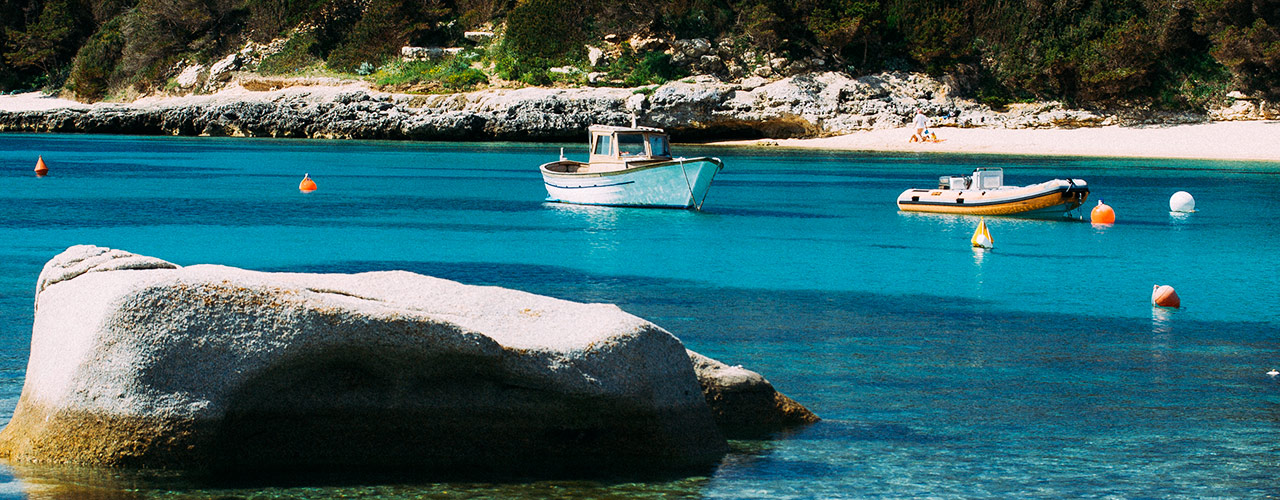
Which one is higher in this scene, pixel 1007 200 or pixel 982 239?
pixel 1007 200

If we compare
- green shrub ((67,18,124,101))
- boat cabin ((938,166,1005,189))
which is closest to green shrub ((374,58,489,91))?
green shrub ((67,18,124,101))

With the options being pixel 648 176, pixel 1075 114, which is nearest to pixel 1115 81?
pixel 1075 114

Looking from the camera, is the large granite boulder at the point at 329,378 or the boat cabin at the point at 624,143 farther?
the boat cabin at the point at 624,143

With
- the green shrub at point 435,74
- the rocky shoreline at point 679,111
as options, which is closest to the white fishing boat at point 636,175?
the rocky shoreline at point 679,111

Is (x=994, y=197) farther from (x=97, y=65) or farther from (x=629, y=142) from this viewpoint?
(x=97, y=65)

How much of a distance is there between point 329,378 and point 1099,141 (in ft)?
172

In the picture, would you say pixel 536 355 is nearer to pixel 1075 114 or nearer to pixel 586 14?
A: pixel 1075 114

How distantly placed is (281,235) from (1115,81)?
4545cm

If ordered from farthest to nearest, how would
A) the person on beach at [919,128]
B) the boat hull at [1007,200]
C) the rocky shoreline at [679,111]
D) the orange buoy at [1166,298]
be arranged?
the rocky shoreline at [679,111], the person on beach at [919,128], the boat hull at [1007,200], the orange buoy at [1166,298]

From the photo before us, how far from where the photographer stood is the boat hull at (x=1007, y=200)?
83.4 ft

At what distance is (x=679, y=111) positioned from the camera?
58.7 metres

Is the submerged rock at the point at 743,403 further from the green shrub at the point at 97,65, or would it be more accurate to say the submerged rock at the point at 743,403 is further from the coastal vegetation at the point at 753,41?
the green shrub at the point at 97,65

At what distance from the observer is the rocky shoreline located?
2274 inches

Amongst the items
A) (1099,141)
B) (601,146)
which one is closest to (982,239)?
(601,146)
